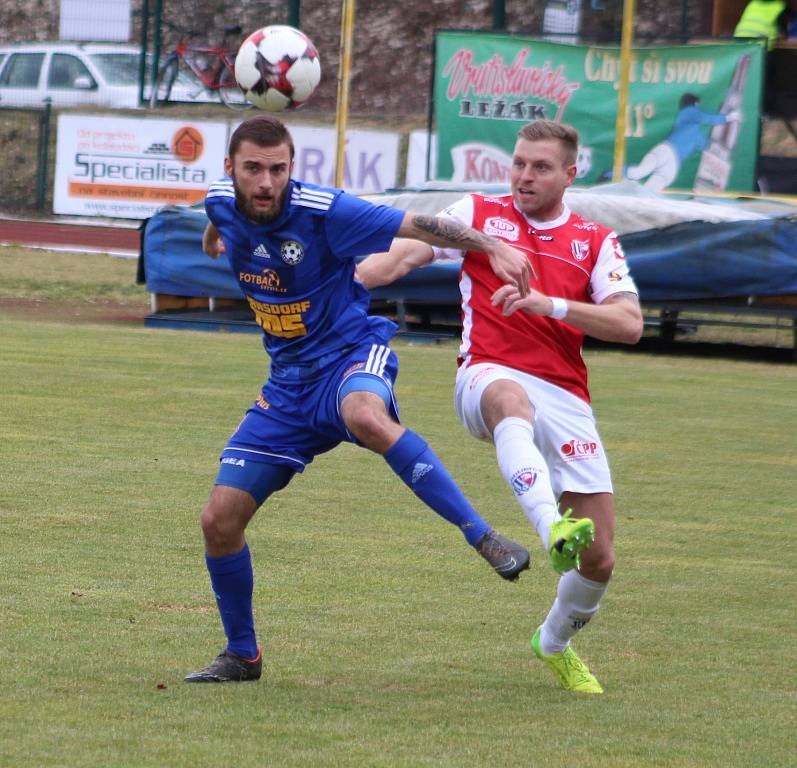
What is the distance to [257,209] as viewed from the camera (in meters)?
5.29

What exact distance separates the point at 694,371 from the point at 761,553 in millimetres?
7814

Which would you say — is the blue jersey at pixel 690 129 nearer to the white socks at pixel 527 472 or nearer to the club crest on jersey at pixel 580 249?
the club crest on jersey at pixel 580 249

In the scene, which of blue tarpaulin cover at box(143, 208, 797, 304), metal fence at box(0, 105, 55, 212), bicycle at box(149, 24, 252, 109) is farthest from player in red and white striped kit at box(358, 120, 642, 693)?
metal fence at box(0, 105, 55, 212)

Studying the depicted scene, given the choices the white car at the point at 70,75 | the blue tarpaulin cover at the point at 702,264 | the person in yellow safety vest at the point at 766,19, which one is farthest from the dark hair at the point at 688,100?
the white car at the point at 70,75

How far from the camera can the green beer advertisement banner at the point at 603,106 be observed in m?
Answer: 19.5

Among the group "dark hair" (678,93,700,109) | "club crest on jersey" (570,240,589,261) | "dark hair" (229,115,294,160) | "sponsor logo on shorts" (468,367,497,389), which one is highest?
"dark hair" (678,93,700,109)

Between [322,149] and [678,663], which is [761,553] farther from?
[322,149]

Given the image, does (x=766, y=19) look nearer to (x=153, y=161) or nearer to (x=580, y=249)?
(x=153, y=161)

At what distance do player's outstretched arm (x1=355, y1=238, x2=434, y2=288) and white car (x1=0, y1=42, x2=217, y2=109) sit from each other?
24.9 meters

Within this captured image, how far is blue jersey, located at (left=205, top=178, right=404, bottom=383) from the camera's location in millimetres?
5359

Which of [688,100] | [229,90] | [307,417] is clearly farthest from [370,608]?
[229,90]

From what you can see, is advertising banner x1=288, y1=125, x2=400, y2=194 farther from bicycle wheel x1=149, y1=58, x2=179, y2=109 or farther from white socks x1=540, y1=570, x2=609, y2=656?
white socks x1=540, y1=570, x2=609, y2=656

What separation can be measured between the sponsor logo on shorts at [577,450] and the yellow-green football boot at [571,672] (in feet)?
2.20

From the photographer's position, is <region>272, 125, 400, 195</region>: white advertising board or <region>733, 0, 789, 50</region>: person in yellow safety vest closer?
<region>733, 0, 789, 50</region>: person in yellow safety vest
